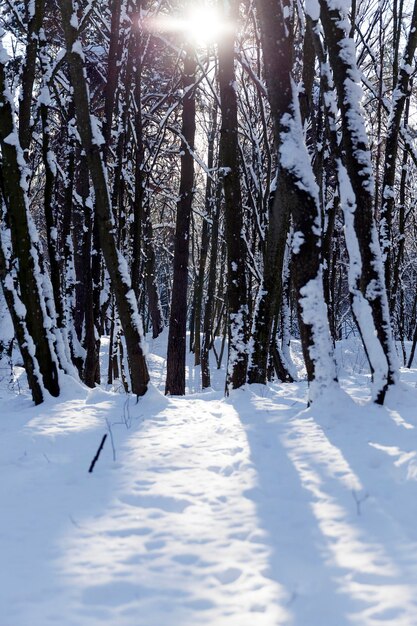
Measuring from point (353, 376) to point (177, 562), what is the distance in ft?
26.6

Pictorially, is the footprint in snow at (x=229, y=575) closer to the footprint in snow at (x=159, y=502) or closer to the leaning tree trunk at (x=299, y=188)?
the footprint in snow at (x=159, y=502)

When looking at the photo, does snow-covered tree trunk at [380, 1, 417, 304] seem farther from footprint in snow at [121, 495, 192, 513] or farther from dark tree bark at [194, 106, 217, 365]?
dark tree bark at [194, 106, 217, 365]

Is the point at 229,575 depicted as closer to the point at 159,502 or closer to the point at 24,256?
the point at 159,502

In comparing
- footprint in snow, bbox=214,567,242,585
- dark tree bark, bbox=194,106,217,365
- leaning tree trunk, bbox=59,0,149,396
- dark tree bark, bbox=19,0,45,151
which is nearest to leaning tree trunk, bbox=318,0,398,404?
leaning tree trunk, bbox=59,0,149,396

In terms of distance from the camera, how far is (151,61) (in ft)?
40.0

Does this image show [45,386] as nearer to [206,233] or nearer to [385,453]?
[385,453]

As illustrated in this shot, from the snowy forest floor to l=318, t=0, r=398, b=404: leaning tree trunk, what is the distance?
553mm

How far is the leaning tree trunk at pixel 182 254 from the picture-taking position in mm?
10188

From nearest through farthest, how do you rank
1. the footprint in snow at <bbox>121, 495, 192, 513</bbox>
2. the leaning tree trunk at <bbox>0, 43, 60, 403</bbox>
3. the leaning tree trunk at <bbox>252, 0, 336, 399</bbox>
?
the footprint in snow at <bbox>121, 495, 192, 513</bbox>, the leaning tree trunk at <bbox>252, 0, 336, 399</bbox>, the leaning tree trunk at <bbox>0, 43, 60, 403</bbox>

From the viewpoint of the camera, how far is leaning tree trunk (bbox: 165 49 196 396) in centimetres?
1019

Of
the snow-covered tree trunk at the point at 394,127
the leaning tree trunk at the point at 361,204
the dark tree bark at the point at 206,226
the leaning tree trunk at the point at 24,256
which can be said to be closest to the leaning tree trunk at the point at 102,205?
the leaning tree trunk at the point at 24,256

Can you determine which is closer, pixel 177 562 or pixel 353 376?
pixel 177 562

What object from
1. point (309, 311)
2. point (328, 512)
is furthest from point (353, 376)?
point (328, 512)

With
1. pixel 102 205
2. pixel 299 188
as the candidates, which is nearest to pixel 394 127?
pixel 299 188
